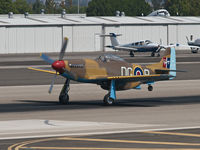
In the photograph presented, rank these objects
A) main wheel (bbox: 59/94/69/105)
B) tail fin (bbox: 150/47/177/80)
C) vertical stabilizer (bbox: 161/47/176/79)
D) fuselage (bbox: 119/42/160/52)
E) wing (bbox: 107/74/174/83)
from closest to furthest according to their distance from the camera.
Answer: wing (bbox: 107/74/174/83) → main wheel (bbox: 59/94/69/105) → tail fin (bbox: 150/47/177/80) → vertical stabilizer (bbox: 161/47/176/79) → fuselage (bbox: 119/42/160/52)

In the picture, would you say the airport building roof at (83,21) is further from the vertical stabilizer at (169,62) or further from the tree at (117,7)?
the tree at (117,7)

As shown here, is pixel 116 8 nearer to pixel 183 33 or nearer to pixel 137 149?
pixel 183 33

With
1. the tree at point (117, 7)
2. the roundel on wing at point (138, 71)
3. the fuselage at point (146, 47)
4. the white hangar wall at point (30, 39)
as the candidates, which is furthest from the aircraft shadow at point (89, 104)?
the tree at point (117, 7)

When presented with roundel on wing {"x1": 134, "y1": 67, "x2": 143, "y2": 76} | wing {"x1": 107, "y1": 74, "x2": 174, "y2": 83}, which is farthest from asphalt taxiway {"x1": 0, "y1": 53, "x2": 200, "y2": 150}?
roundel on wing {"x1": 134, "y1": 67, "x2": 143, "y2": 76}

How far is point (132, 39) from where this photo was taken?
10531 cm

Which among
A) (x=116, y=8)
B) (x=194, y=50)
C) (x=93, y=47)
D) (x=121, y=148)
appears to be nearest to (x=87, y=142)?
(x=121, y=148)

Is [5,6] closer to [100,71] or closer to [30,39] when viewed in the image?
[30,39]

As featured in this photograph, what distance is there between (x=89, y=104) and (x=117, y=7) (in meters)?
154

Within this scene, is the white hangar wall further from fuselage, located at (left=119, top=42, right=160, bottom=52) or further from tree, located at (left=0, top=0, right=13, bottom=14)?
tree, located at (left=0, top=0, right=13, bottom=14)

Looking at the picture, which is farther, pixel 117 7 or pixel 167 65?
pixel 117 7

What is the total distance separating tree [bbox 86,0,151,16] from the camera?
181m

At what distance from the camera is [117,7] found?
600ft

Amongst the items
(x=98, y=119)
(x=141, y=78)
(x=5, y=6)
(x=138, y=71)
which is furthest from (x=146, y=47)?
(x=5, y=6)

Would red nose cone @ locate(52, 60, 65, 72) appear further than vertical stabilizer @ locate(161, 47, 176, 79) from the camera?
No
